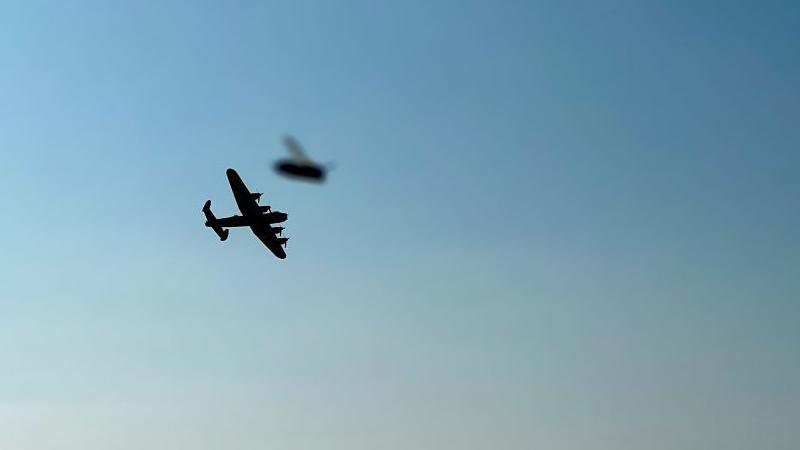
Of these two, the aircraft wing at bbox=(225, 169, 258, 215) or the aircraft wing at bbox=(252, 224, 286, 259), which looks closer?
the aircraft wing at bbox=(225, 169, 258, 215)

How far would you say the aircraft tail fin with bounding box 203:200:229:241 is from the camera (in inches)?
4891

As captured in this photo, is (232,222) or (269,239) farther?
(269,239)

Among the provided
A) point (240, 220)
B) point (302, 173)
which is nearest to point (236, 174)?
Result: point (240, 220)

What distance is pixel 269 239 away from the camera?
124 m

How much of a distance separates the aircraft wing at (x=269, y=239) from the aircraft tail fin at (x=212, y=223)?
6218mm

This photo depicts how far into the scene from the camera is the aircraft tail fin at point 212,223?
124238mm

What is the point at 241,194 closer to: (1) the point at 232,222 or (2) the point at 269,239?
(1) the point at 232,222

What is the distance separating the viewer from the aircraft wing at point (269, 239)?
390 ft

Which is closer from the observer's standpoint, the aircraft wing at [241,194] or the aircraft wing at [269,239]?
the aircraft wing at [241,194]

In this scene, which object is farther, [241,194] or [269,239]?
[269,239]

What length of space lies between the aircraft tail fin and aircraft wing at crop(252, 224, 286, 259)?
6.22 metres

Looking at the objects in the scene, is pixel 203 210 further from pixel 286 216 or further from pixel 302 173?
pixel 302 173

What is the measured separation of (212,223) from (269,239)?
860 cm

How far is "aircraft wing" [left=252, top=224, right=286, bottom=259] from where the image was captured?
119 metres
